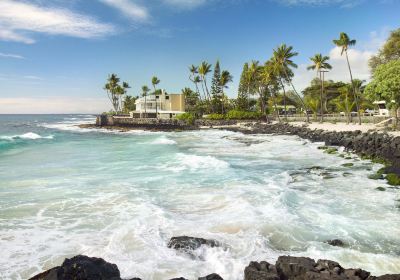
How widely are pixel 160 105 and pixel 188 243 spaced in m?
80.7

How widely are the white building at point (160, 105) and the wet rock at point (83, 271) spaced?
78.9 metres

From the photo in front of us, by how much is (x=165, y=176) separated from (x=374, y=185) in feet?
35.4

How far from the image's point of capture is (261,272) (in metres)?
6.66

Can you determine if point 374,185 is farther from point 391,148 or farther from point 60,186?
point 60,186

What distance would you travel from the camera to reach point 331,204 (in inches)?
525

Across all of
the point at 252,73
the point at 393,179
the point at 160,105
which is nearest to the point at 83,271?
the point at 393,179

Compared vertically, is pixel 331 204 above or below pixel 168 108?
below

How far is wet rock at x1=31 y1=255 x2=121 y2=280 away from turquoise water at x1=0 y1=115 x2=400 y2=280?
1.25 meters

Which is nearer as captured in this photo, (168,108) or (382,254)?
(382,254)

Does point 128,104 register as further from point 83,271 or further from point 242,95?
point 83,271

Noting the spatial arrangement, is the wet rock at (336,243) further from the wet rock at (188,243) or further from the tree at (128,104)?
the tree at (128,104)

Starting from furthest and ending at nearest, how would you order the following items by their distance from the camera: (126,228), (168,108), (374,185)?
1. (168,108)
2. (374,185)
3. (126,228)

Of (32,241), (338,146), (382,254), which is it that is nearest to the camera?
(382,254)

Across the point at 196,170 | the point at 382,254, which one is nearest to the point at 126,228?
the point at 382,254
